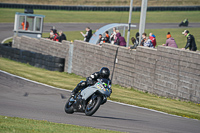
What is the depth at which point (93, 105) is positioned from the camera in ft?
27.9

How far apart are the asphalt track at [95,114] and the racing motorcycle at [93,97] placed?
0.77 feet

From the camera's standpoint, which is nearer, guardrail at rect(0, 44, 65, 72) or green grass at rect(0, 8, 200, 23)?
guardrail at rect(0, 44, 65, 72)

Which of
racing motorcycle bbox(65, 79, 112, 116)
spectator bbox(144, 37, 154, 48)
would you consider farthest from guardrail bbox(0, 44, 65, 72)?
racing motorcycle bbox(65, 79, 112, 116)

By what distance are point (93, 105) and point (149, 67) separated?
24.6ft

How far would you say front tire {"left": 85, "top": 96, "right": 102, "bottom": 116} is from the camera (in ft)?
27.5

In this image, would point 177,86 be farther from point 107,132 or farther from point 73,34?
point 73,34

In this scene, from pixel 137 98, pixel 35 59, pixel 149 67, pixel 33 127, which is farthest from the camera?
pixel 35 59

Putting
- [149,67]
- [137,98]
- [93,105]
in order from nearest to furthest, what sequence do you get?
[93,105] < [137,98] < [149,67]

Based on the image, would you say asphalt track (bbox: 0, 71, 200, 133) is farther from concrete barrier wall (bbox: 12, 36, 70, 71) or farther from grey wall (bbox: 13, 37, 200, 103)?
concrete barrier wall (bbox: 12, 36, 70, 71)

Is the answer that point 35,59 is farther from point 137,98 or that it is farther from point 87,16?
point 87,16

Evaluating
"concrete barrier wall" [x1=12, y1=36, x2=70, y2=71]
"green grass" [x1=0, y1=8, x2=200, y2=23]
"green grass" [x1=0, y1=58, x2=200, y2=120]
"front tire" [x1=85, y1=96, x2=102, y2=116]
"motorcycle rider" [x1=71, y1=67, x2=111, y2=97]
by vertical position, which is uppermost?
"green grass" [x1=0, y1=8, x2=200, y2=23]

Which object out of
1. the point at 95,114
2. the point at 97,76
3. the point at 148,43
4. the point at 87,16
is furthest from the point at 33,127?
the point at 87,16

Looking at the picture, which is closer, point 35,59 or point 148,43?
point 148,43

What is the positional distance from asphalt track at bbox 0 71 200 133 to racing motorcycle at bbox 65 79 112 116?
0.77ft
